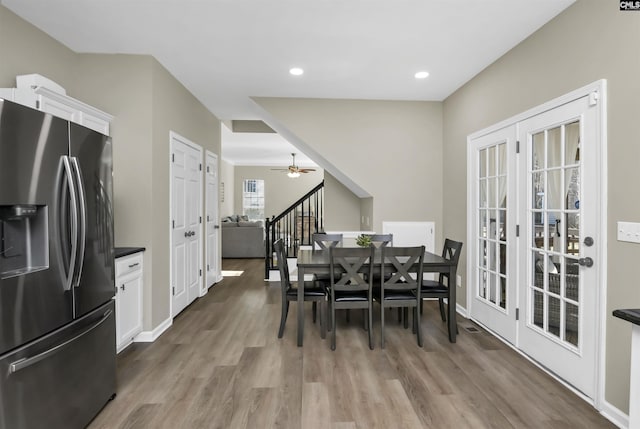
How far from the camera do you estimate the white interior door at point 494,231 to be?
10.9ft

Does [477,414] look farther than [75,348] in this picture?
Yes

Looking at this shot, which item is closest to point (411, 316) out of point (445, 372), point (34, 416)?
point (445, 372)

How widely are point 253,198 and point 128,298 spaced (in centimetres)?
981

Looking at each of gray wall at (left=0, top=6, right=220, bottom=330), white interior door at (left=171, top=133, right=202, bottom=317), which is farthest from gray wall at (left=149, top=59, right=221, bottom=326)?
white interior door at (left=171, top=133, right=202, bottom=317)

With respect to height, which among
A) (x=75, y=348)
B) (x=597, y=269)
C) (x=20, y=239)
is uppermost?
(x=20, y=239)

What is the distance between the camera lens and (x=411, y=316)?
4.12m

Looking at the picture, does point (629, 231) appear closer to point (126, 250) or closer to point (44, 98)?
point (126, 250)

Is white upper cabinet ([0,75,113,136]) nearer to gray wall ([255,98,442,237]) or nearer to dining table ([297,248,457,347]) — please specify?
dining table ([297,248,457,347])

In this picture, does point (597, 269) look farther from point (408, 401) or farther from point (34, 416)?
point (34, 416)

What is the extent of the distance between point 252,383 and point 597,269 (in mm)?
2435

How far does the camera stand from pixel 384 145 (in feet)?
16.2

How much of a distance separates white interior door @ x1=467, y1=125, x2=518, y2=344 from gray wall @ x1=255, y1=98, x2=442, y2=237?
90 cm

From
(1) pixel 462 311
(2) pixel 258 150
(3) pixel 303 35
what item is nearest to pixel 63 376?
(3) pixel 303 35

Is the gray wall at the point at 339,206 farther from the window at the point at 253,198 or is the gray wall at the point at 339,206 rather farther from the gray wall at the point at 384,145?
the window at the point at 253,198
